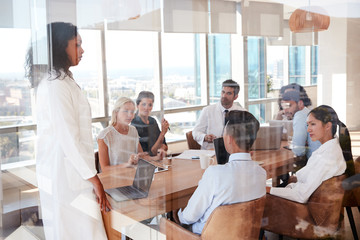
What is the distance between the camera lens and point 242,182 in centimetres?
149

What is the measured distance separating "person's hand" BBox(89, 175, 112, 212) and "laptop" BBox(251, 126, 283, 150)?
37.3 inches

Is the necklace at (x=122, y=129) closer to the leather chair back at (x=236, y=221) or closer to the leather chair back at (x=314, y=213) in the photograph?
the leather chair back at (x=236, y=221)

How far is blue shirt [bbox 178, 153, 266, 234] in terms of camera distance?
4.71 ft

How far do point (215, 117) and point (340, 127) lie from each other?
46 cm

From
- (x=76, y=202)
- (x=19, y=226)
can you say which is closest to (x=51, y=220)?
(x=76, y=202)

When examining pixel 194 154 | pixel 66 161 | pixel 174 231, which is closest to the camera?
pixel 194 154

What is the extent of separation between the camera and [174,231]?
5.93ft

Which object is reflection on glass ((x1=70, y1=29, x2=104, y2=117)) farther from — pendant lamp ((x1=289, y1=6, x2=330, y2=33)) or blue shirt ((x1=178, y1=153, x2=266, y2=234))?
pendant lamp ((x1=289, y1=6, x2=330, y2=33))

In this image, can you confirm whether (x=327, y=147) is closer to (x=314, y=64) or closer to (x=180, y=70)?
(x=314, y=64)

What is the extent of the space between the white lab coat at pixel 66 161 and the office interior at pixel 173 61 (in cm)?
8

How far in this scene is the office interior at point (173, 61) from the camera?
1263 millimetres

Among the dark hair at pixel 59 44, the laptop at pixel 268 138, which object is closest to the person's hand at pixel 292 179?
the laptop at pixel 268 138

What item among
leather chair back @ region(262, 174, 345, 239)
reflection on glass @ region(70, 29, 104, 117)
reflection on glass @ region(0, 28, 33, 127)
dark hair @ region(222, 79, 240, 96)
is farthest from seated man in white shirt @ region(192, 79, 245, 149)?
reflection on glass @ region(0, 28, 33, 127)

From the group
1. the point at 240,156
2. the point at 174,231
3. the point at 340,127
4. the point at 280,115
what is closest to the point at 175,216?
the point at 174,231
